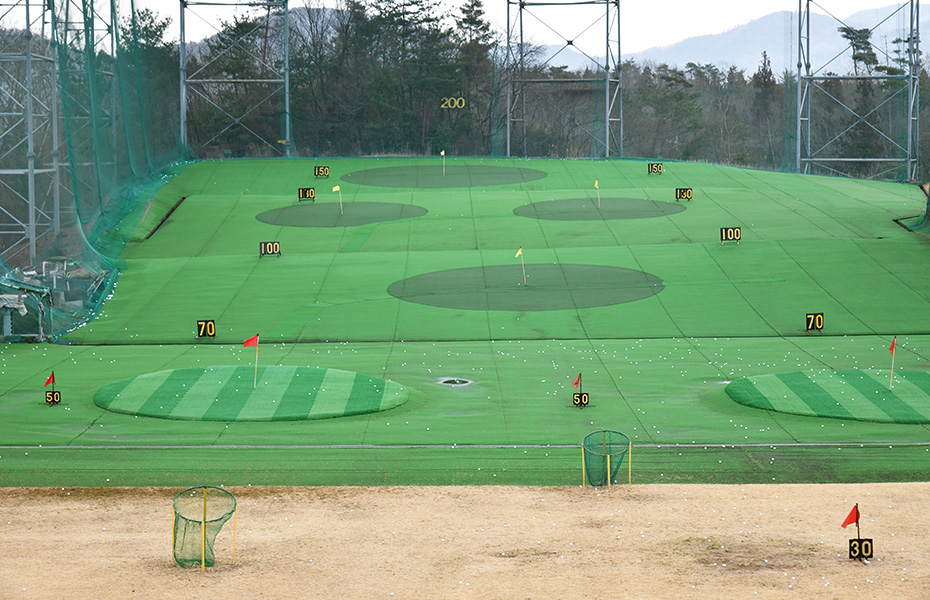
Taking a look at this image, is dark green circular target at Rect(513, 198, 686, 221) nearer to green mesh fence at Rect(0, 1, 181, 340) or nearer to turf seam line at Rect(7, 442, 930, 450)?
green mesh fence at Rect(0, 1, 181, 340)

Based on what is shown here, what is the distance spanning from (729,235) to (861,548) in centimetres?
1881

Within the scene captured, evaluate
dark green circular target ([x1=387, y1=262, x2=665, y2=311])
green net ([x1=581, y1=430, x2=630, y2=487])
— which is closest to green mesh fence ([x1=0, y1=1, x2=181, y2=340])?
dark green circular target ([x1=387, y1=262, x2=665, y2=311])

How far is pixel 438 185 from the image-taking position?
3719 centimetres

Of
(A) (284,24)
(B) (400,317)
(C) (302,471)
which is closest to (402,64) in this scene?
(A) (284,24)

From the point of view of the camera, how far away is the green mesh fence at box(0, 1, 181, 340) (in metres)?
22.3

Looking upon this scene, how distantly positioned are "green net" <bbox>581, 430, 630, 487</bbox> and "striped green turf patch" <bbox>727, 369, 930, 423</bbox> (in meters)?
3.86

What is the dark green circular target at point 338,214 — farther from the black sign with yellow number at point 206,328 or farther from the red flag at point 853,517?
the red flag at point 853,517

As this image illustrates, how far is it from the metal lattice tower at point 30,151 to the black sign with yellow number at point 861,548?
19603mm

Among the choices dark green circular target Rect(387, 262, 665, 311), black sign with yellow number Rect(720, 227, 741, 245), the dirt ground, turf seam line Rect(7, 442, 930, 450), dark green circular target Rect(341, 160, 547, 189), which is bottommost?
the dirt ground

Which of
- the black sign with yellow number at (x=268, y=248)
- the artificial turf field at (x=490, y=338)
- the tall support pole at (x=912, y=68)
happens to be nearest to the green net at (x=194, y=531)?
the artificial turf field at (x=490, y=338)

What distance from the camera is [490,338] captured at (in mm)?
21016

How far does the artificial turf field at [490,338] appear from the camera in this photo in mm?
13039

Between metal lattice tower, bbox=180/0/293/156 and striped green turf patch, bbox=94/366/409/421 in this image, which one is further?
metal lattice tower, bbox=180/0/293/156

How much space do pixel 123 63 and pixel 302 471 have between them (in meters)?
23.1
